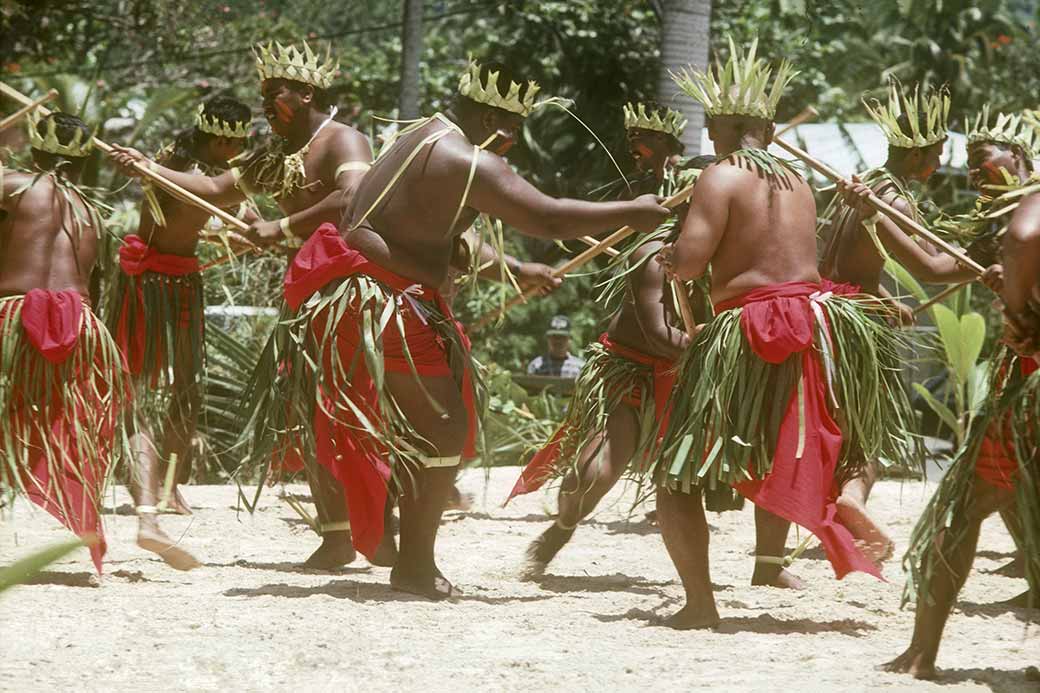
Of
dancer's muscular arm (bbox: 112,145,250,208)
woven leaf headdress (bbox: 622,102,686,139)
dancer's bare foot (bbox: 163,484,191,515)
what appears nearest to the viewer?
woven leaf headdress (bbox: 622,102,686,139)

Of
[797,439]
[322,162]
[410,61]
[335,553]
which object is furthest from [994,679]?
[410,61]

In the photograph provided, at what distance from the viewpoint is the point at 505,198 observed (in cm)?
452

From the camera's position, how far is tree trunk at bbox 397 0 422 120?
39.0 ft

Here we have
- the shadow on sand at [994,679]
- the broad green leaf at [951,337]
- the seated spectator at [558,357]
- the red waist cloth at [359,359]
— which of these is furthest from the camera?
the seated spectator at [558,357]

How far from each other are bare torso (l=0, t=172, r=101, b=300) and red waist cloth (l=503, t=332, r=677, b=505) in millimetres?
1756

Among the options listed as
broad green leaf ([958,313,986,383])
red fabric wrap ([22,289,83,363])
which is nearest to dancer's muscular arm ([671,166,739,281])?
red fabric wrap ([22,289,83,363])

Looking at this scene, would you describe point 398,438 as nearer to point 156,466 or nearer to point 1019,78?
point 156,466

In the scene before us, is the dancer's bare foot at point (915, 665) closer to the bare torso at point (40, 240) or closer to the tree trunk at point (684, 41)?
Result: the bare torso at point (40, 240)

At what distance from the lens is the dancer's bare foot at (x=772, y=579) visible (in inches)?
198

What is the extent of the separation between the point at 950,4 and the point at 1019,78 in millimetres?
2011

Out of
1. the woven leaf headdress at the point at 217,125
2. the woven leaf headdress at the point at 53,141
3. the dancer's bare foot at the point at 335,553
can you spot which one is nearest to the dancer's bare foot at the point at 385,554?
the dancer's bare foot at the point at 335,553

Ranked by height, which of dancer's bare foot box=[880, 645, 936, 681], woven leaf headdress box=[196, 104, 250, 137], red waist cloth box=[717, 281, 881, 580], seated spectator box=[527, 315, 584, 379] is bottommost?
dancer's bare foot box=[880, 645, 936, 681]

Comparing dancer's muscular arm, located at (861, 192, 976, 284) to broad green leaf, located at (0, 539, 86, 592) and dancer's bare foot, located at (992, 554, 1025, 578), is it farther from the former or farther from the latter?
broad green leaf, located at (0, 539, 86, 592)

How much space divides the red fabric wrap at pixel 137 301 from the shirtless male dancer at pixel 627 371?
1.73 meters
